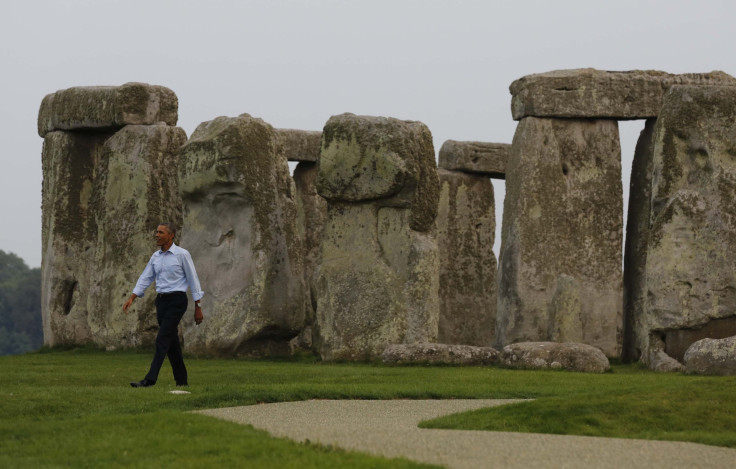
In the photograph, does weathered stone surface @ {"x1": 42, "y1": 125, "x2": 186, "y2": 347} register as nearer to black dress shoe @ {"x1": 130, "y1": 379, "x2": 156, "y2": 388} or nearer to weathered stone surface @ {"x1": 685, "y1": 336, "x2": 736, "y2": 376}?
black dress shoe @ {"x1": 130, "y1": 379, "x2": 156, "y2": 388}

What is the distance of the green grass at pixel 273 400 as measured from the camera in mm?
11164

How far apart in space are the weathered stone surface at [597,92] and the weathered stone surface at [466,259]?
14.0 feet

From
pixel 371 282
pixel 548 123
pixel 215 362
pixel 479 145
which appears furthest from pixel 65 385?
pixel 479 145

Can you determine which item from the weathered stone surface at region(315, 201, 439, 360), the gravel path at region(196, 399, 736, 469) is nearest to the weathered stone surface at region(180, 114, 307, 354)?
the weathered stone surface at region(315, 201, 439, 360)

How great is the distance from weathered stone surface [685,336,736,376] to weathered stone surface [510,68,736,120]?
7.31 m

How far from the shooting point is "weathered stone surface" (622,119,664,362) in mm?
25469

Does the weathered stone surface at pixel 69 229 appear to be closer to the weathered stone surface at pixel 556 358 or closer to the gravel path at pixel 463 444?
the weathered stone surface at pixel 556 358

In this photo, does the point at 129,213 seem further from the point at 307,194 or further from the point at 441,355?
the point at 441,355

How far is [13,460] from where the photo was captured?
442 inches

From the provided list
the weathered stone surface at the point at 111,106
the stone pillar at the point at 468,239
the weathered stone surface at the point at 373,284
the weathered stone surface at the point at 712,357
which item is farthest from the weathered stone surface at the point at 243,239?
the weathered stone surface at the point at 712,357

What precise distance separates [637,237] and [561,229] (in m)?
1.26

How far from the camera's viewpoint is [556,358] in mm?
19266

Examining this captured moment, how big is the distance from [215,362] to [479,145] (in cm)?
991

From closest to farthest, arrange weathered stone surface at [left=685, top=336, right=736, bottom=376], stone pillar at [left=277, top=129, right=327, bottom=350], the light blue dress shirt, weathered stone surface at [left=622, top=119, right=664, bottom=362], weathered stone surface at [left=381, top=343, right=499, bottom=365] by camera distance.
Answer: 1. the light blue dress shirt
2. weathered stone surface at [left=685, top=336, right=736, bottom=376]
3. weathered stone surface at [left=381, top=343, right=499, bottom=365]
4. weathered stone surface at [left=622, top=119, right=664, bottom=362]
5. stone pillar at [left=277, top=129, right=327, bottom=350]
